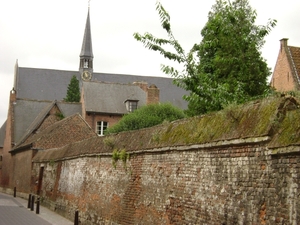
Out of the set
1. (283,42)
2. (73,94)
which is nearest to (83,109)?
(73,94)

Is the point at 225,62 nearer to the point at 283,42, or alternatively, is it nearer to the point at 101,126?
the point at 283,42

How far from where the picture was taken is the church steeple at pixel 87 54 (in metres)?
95.5

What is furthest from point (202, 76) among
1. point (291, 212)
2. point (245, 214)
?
point (291, 212)

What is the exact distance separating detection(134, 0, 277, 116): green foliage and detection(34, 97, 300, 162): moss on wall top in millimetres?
950

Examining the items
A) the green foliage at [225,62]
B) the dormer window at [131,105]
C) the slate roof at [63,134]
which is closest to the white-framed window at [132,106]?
the dormer window at [131,105]

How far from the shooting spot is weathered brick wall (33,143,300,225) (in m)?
6.67

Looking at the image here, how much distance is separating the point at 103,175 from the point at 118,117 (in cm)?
3867

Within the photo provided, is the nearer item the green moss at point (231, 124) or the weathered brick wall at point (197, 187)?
the weathered brick wall at point (197, 187)

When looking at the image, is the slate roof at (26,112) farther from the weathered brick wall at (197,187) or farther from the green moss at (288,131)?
the green moss at (288,131)

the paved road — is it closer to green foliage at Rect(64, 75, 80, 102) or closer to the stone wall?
the stone wall

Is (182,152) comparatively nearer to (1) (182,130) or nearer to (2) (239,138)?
(1) (182,130)

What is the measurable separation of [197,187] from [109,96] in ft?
157

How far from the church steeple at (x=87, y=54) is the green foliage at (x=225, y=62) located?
225 feet

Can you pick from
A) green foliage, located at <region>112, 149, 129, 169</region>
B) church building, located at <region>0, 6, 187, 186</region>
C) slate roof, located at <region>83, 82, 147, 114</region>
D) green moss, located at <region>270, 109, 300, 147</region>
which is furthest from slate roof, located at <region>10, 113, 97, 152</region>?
green moss, located at <region>270, 109, 300, 147</region>
